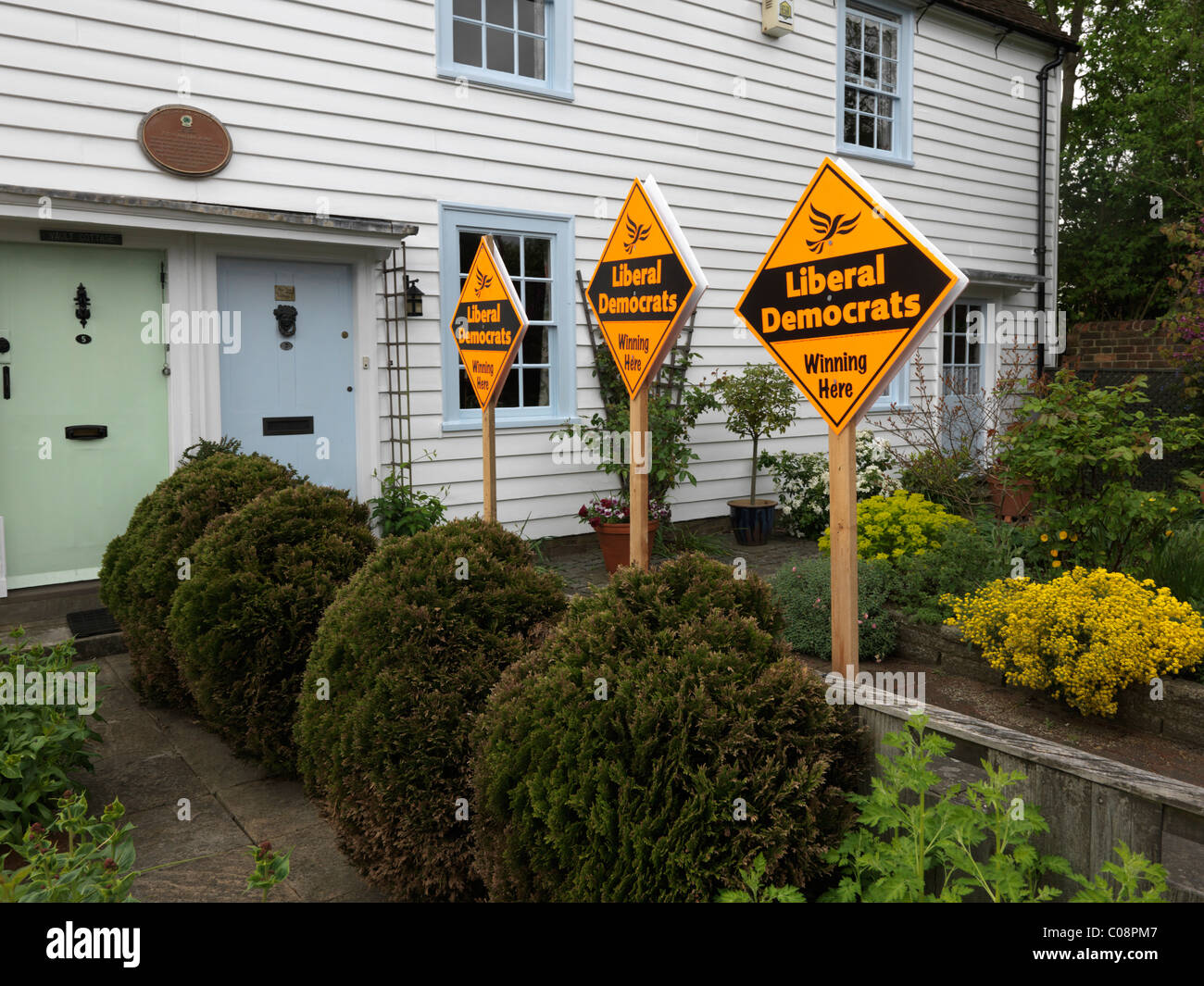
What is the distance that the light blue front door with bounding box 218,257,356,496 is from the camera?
22.2ft

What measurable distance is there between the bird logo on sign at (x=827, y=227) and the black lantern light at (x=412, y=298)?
5061 millimetres

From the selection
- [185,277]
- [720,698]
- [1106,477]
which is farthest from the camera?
[185,277]

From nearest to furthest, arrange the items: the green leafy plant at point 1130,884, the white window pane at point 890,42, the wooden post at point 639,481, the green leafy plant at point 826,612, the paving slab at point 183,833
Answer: the green leafy plant at point 1130,884 < the paving slab at point 183,833 < the wooden post at point 639,481 < the green leafy plant at point 826,612 < the white window pane at point 890,42

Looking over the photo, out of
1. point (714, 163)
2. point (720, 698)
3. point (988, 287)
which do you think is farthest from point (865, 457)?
point (720, 698)

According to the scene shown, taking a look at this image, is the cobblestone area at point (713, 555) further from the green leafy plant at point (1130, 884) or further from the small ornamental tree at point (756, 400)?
the green leafy plant at point (1130, 884)

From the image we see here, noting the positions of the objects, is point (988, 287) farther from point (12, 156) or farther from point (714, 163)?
point (12, 156)

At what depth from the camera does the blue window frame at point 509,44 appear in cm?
760

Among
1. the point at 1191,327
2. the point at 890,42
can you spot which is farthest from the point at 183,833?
the point at 890,42

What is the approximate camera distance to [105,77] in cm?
602

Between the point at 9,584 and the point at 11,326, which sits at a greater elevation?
the point at 11,326

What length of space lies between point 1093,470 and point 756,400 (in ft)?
13.0

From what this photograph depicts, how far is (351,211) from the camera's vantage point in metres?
7.08

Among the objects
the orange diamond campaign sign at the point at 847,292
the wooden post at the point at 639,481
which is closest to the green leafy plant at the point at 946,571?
the wooden post at the point at 639,481

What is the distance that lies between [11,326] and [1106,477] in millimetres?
6644
